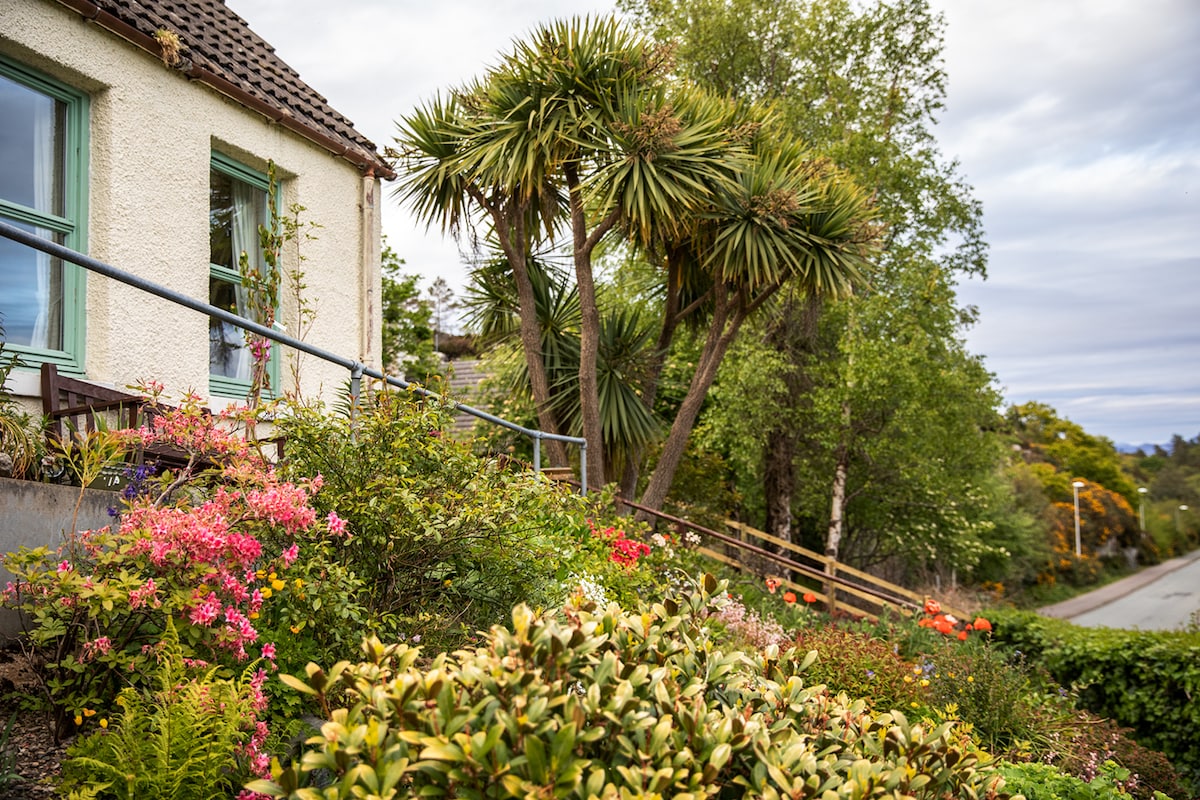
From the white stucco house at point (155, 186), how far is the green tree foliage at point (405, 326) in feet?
26.0

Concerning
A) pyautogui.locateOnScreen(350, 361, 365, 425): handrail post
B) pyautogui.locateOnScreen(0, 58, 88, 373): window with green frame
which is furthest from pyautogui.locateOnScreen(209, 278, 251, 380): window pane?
pyautogui.locateOnScreen(350, 361, 365, 425): handrail post

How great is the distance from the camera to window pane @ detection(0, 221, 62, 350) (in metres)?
4.79

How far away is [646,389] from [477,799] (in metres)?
8.95

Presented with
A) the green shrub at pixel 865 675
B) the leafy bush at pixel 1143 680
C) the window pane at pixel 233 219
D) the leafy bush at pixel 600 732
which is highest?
the window pane at pixel 233 219

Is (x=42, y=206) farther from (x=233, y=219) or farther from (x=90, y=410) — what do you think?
(x=90, y=410)

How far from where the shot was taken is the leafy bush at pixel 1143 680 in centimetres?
762

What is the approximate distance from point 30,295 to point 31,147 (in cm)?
90

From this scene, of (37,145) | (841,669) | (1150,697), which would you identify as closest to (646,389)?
(841,669)

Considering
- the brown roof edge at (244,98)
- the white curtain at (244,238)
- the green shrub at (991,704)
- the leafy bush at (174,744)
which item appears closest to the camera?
the leafy bush at (174,744)

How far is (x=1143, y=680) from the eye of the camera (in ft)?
26.5

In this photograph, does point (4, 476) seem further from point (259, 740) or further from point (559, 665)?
point (559, 665)

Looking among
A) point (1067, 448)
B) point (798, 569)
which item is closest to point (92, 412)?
point (798, 569)

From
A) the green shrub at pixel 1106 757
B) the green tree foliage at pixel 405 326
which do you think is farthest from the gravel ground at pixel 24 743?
the green tree foliage at pixel 405 326

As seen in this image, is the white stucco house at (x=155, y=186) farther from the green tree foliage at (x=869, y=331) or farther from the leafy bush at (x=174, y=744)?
the green tree foliage at (x=869, y=331)
